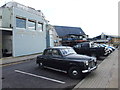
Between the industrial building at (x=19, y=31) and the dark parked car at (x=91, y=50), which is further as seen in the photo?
the industrial building at (x=19, y=31)

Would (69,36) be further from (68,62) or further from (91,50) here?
(68,62)

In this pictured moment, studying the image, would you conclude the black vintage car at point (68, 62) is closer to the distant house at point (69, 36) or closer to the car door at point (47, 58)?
the car door at point (47, 58)

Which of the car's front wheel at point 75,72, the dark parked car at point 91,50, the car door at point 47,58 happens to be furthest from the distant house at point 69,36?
the car's front wheel at point 75,72

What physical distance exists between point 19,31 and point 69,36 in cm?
3026

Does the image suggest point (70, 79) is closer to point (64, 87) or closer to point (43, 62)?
point (64, 87)

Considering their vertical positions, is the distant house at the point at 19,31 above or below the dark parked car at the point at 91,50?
above

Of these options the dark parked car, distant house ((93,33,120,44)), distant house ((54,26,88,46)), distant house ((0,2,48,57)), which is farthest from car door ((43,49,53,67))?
distant house ((93,33,120,44))

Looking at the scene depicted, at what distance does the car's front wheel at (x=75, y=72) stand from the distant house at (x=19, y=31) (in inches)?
385

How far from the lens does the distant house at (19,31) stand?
13953mm

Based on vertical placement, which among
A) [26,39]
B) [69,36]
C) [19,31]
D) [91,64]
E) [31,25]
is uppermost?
[31,25]

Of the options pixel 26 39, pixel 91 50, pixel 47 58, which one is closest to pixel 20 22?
pixel 26 39

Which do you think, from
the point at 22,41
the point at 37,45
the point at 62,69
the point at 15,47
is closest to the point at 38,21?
the point at 37,45

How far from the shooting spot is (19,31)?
583 inches

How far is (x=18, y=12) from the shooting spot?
48.6 ft
